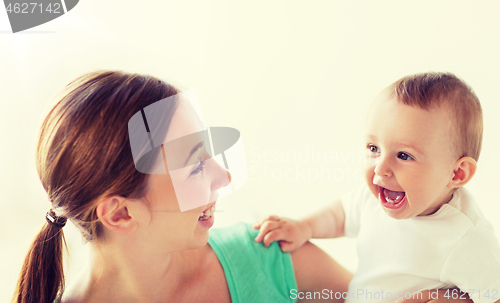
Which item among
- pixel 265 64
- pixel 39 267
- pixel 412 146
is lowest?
pixel 39 267

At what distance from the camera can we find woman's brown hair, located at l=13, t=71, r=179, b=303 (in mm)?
504

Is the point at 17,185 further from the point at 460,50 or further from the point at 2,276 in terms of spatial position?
the point at 460,50

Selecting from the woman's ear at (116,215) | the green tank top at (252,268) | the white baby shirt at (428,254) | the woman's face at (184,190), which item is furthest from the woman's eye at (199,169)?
the white baby shirt at (428,254)

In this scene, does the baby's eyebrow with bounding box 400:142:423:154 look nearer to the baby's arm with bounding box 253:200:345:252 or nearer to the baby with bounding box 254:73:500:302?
the baby with bounding box 254:73:500:302

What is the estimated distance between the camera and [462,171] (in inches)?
23.5

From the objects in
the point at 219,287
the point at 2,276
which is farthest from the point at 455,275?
the point at 2,276

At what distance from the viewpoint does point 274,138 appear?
852 mm

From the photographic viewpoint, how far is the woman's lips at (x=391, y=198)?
61 cm

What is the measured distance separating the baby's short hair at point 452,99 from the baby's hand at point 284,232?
0.31 m

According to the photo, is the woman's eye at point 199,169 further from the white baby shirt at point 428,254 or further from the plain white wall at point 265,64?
the white baby shirt at point 428,254

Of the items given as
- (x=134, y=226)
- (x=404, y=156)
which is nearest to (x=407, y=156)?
(x=404, y=156)

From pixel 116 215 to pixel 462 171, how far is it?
52 centimetres

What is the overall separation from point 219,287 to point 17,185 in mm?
507

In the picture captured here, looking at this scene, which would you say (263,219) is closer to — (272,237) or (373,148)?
(272,237)
